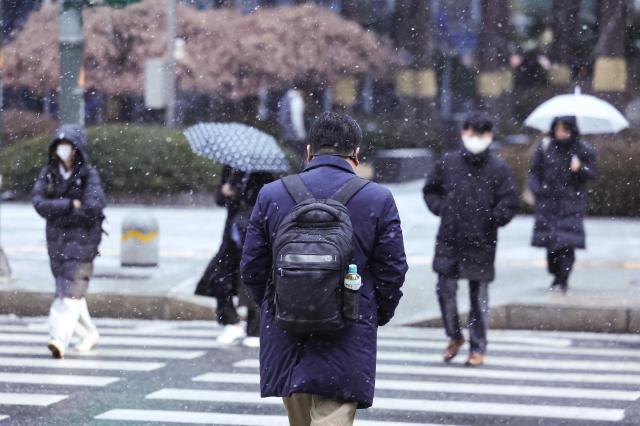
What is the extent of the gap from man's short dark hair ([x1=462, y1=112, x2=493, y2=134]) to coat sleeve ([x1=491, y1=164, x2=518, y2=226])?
28 cm

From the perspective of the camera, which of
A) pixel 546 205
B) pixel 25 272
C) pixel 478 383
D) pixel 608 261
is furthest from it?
pixel 608 261

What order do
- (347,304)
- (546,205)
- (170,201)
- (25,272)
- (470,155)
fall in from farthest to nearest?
(170,201) → (25,272) → (546,205) → (470,155) → (347,304)

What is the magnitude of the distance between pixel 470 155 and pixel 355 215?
450 cm

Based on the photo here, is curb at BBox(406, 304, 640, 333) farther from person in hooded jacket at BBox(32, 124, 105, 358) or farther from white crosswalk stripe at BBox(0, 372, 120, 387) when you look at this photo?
white crosswalk stripe at BBox(0, 372, 120, 387)

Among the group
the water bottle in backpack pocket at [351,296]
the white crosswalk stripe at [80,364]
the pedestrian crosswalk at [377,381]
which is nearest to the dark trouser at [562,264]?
the pedestrian crosswalk at [377,381]

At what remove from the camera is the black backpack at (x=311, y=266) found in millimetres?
4898

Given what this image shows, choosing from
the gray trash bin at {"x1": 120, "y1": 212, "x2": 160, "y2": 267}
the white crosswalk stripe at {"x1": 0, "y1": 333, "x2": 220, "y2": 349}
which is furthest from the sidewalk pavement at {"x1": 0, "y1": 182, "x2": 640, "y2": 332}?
the white crosswalk stripe at {"x1": 0, "y1": 333, "x2": 220, "y2": 349}

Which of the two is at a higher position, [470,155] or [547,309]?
[470,155]

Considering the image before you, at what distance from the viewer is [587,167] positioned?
41.4 feet

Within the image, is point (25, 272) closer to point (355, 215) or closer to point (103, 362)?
point (103, 362)

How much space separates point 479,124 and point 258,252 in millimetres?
4606

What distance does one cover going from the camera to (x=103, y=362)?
967 cm

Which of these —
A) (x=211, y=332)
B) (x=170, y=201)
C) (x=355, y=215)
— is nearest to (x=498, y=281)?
(x=211, y=332)

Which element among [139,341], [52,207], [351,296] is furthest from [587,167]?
[351,296]
